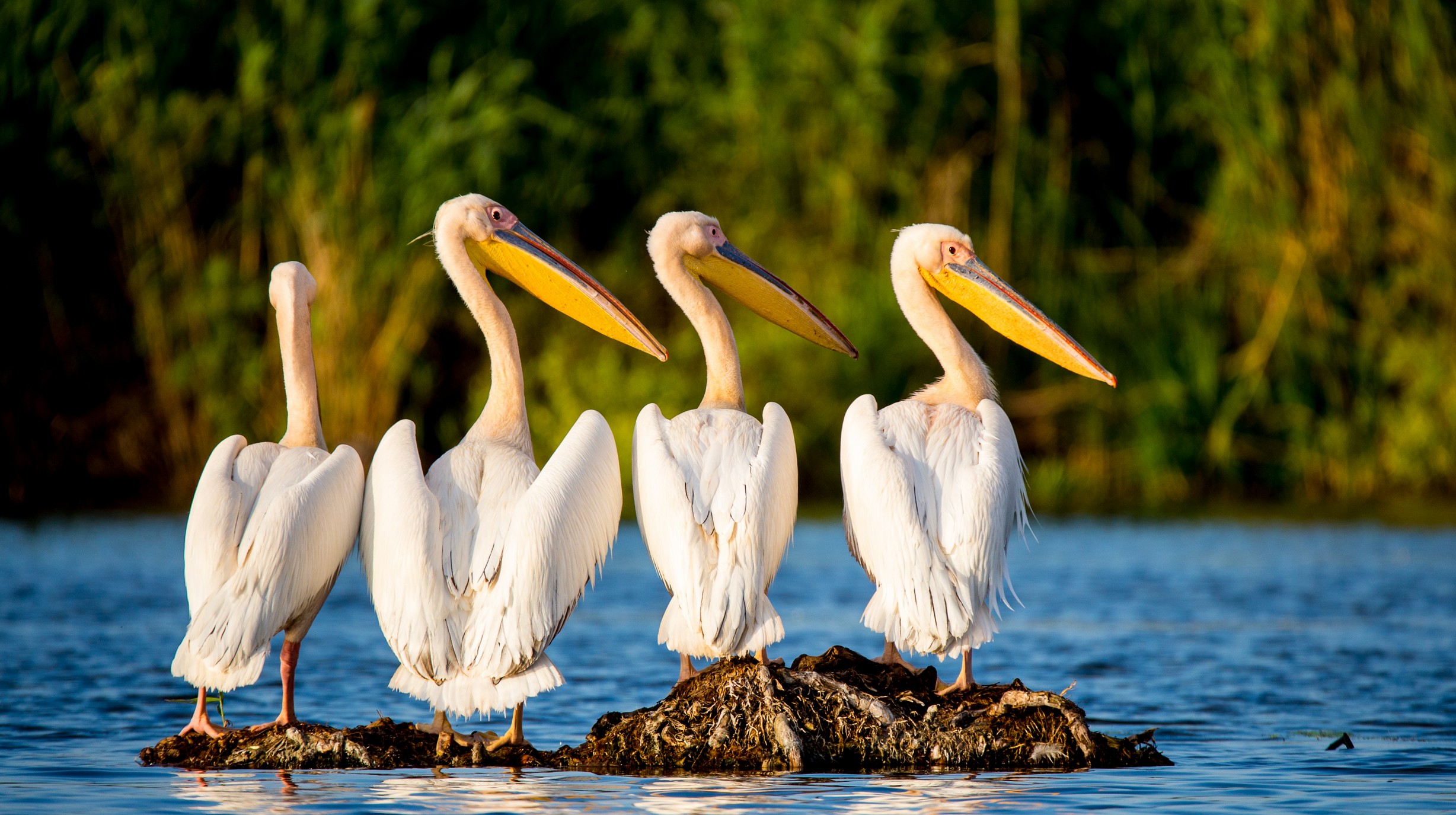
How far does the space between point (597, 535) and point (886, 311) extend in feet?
26.9

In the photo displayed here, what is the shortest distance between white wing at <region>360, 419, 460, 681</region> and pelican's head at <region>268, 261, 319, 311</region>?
1.04 m

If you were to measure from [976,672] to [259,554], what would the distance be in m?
3.72

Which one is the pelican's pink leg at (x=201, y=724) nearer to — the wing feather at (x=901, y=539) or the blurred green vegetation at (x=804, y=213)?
the wing feather at (x=901, y=539)

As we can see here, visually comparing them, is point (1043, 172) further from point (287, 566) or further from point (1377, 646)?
point (287, 566)

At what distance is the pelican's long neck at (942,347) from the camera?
6.55 metres

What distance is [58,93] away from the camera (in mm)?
13094

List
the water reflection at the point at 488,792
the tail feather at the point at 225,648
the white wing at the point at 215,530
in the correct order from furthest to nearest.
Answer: the white wing at the point at 215,530 < the tail feather at the point at 225,648 < the water reflection at the point at 488,792

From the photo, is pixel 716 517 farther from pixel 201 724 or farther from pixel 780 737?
pixel 201 724

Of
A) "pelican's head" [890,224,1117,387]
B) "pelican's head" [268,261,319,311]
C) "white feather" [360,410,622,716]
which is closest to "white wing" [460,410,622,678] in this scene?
"white feather" [360,410,622,716]

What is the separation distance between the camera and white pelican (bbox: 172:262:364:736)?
5738 mm

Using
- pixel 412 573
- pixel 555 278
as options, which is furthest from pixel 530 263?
pixel 412 573

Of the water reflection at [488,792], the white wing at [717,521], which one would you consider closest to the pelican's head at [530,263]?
the white wing at [717,521]

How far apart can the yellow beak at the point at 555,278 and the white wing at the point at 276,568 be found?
3.65ft

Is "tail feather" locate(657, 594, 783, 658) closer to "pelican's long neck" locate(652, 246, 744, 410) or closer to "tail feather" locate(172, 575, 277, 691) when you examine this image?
"pelican's long neck" locate(652, 246, 744, 410)
